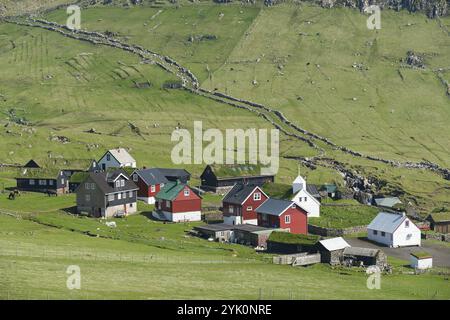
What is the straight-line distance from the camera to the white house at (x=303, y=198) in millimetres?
118188

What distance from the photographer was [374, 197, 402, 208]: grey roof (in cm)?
13875

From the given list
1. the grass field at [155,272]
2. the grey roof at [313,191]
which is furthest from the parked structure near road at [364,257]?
the grey roof at [313,191]

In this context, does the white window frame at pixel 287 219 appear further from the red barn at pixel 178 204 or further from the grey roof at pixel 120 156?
the grey roof at pixel 120 156

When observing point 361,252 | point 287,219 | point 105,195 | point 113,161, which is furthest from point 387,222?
point 113,161

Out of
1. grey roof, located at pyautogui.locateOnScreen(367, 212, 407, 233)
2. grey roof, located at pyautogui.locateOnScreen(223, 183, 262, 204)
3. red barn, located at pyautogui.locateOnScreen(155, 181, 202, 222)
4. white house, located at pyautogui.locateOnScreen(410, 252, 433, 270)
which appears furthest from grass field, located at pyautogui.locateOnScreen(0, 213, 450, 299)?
grey roof, located at pyautogui.locateOnScreen(223, 183, 262, 204)

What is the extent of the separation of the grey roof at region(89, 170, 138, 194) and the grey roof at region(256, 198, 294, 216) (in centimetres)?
1947

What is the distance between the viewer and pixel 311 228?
114m

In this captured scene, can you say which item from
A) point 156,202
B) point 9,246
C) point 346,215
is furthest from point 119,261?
point 346,215

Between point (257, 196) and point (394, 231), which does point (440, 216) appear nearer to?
point (394, 231)

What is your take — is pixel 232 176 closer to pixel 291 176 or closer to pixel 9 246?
pixel 291 176

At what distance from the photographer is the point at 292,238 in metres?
95.6

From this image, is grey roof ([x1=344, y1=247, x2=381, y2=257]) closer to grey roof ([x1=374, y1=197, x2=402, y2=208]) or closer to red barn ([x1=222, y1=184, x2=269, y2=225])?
red barn ([x1=222, y1=184, x2=269, y2=225])

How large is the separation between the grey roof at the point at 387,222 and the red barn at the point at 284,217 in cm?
902
